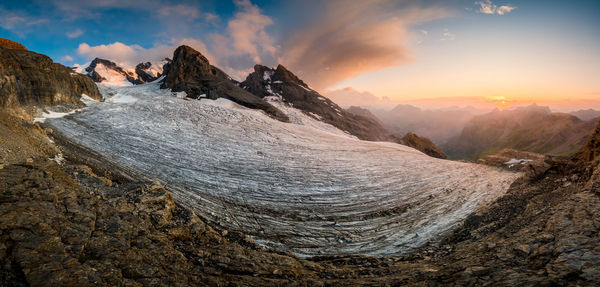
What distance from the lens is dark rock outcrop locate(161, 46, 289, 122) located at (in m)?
50.7

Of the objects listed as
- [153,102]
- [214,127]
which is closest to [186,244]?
[214,127]

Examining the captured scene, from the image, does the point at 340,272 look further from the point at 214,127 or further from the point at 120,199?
the point at 214,127

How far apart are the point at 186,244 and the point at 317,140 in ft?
81.7

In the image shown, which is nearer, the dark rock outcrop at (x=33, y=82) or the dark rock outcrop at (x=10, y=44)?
the dark rock outcrop at (x=33, y=82)

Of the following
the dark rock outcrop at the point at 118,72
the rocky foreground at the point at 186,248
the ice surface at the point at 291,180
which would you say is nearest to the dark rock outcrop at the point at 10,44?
the ice surface at the point at 291,180

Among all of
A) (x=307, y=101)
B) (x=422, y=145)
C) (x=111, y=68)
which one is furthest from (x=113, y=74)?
(x=422, y=145)

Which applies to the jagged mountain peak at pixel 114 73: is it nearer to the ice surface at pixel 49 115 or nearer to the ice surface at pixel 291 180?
the ice surface at pixel 49 115

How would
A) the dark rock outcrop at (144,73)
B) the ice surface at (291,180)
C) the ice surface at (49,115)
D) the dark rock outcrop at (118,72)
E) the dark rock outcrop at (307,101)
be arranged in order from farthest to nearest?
the dark rock outcrop at (144,73)
the dark rock outcrop at (118,72)
the dark rock outcrop at (307,101)
the ice surface at (49,115)
the ice surface at (291,180)

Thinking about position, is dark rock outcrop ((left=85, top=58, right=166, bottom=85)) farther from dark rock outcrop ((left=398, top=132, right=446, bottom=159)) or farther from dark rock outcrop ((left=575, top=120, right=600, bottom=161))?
dark rock outcrop ((left=575, top=120, right=600, bottom=161))

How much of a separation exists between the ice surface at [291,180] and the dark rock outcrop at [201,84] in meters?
17.8

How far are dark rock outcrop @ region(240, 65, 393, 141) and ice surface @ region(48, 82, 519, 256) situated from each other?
3741 centimetres

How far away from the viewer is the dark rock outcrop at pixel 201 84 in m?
50.7

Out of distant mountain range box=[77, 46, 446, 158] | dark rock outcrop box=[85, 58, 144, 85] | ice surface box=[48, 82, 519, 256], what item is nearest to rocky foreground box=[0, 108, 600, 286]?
ice surface box=[48, 82, 519, 256]

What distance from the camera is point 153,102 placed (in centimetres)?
3606
